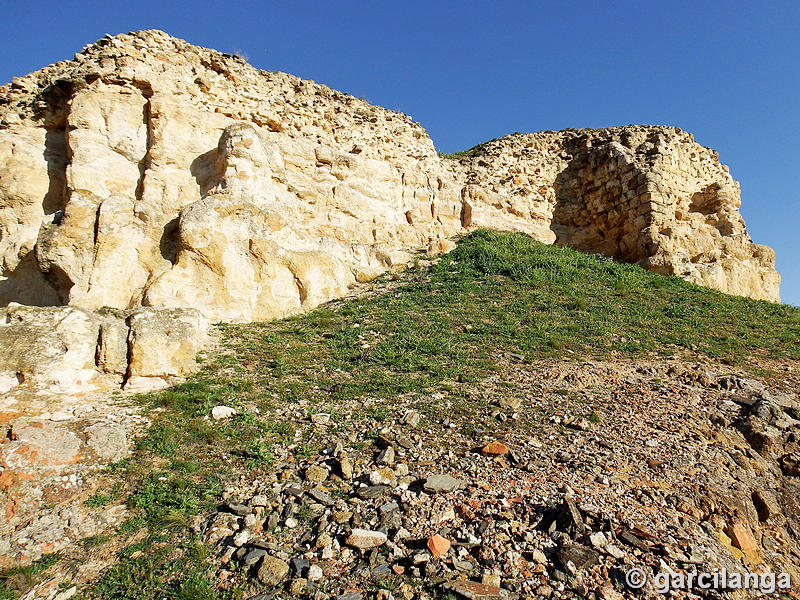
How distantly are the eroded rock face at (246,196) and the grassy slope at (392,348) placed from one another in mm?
1594

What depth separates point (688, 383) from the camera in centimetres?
731

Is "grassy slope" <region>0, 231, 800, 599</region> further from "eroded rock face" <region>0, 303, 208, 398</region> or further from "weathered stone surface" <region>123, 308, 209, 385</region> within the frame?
"eroded rock face" <region>0, 303, 208, 398</region>

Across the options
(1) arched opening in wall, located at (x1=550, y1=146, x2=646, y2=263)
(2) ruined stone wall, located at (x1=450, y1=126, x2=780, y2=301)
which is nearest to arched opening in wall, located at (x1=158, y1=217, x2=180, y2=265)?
(2) ruined stone wall, located at (x1=450, y1=126, x2=780, y2=301)

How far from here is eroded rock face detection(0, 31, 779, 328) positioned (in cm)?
949

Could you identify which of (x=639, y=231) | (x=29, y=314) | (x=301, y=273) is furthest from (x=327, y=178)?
(x=639, y=231)

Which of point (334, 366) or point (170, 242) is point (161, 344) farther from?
point (170, 242)

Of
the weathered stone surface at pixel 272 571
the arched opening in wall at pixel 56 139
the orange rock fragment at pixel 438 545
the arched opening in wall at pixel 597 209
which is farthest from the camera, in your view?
the arched opening in wall at pixel 597 209

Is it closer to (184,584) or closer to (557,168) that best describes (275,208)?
(184,584)

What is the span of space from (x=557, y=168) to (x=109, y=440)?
63.7 ft

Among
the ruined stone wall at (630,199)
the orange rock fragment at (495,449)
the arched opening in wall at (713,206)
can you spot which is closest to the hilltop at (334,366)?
the orange rock fragment at (495,449)

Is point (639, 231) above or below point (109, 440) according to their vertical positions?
above

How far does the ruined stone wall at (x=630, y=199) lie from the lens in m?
16.2

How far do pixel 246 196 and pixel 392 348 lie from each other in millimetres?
5661

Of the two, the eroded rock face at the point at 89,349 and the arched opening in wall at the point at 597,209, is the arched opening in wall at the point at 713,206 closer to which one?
the arched opening in wall at the point at 597,209
